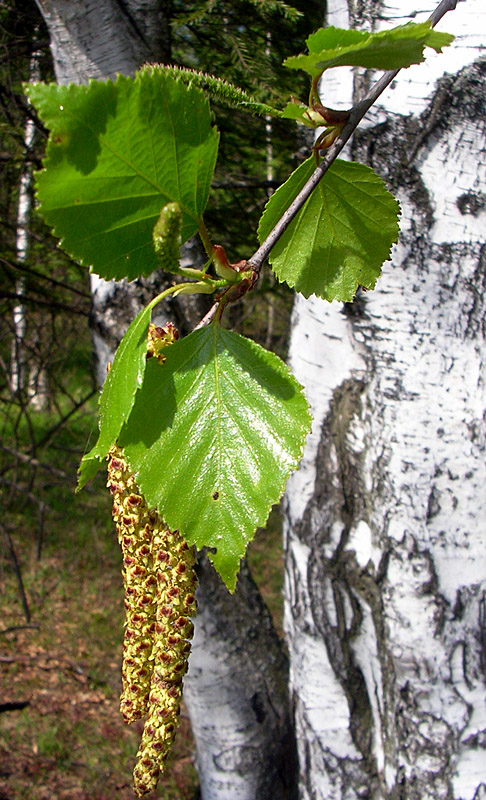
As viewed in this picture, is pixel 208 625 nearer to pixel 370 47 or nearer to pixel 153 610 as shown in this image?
pixel 153 610

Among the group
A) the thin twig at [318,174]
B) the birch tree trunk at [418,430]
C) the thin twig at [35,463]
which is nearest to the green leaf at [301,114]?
the thin twig at [318,174]

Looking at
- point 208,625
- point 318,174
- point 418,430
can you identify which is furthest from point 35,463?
point 318,174

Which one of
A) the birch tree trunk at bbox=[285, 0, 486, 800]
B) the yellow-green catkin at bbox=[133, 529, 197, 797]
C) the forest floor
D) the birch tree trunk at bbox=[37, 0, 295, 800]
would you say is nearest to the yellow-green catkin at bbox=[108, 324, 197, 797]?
the yellow-green catkin at bbox=[133, 529, 197, 797]

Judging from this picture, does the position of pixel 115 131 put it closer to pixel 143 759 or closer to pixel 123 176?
pixel 123 176

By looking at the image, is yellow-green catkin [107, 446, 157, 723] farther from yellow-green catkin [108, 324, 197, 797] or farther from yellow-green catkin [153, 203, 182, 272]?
yellow-green catkin [153, 203, 182, 272]

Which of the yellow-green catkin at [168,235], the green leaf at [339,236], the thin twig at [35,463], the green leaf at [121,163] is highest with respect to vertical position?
the thin twig at [35,463]

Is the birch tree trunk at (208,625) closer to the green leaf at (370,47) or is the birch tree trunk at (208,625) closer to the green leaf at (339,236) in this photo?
the green leaf at (339,236)
